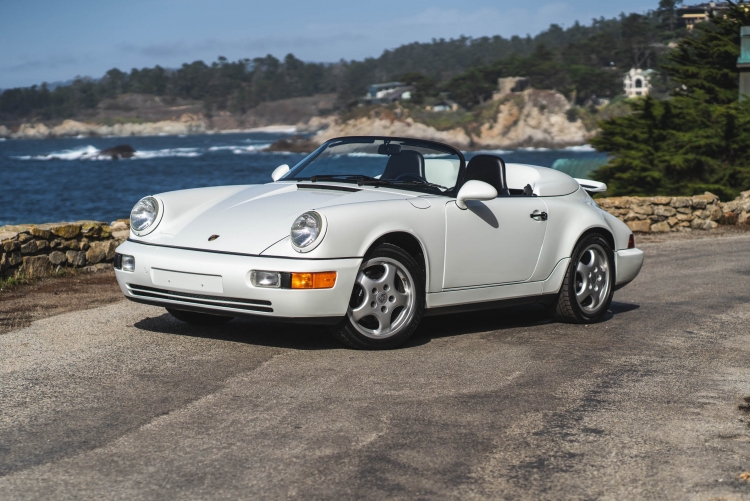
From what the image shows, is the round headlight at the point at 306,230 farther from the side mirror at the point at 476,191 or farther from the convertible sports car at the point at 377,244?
the side mirror at the point at 476,191

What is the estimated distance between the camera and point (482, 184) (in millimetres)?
6672

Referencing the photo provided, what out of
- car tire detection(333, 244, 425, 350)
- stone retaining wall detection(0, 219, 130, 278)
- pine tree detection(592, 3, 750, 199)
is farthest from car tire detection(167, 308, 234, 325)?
pine tree detection(592, 3, 750, 199)

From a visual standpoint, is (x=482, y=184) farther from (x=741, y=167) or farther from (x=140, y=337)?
(x=741, y=167)

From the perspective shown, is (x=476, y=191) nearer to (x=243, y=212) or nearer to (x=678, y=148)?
(x=243, y=212)

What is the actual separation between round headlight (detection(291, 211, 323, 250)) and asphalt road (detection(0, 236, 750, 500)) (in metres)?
0.71

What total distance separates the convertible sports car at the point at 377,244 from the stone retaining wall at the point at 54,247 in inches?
132

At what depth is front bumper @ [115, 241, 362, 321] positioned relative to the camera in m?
5.84

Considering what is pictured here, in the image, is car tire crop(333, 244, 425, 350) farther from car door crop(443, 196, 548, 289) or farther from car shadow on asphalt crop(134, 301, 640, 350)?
car door crop(443, 196, 548, 289)

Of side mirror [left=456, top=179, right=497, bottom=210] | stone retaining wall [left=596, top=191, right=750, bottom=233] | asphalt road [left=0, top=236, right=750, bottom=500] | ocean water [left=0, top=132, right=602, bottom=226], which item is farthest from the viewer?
ocean water [left=0, top=132, right=602, bottom=226]

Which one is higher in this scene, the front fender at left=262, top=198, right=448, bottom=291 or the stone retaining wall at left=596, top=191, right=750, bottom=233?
the front fender at left=262, top=198, right=448, bottom=291

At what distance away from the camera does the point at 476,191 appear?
6.59 meters

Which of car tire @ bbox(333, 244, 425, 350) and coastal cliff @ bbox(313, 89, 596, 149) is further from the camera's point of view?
coastal cliff @ bbox(313, 89, 596, 149)

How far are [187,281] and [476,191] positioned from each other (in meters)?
2.00

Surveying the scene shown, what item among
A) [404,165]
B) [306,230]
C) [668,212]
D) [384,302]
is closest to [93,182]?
[668,212]
